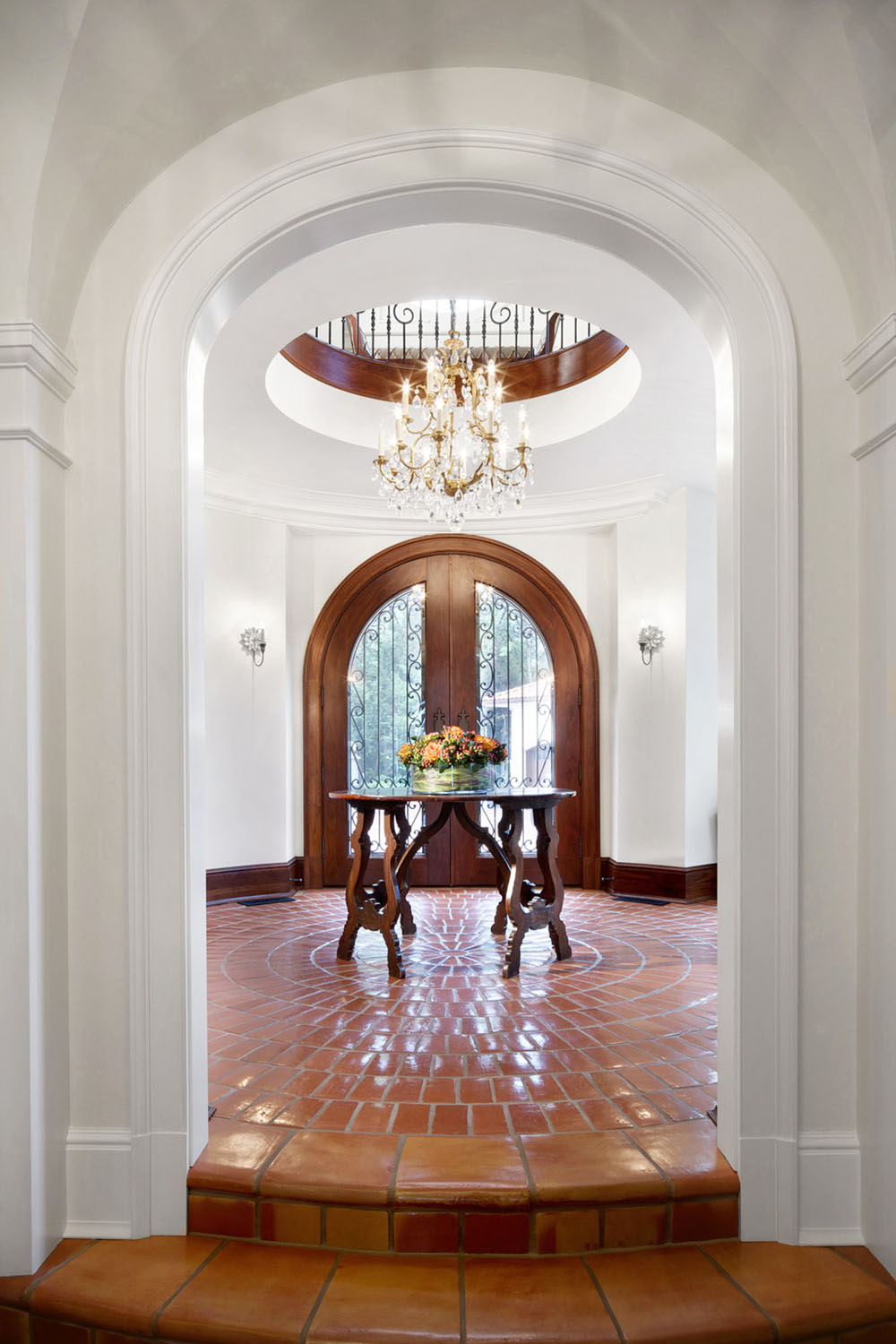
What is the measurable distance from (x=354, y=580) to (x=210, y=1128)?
16.7 feet

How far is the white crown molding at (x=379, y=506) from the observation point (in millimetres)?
6516

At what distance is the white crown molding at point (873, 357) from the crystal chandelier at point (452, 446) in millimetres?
2400

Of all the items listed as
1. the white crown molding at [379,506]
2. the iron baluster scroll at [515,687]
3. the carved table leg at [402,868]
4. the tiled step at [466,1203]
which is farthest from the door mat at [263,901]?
the tiled step at [466,1203]

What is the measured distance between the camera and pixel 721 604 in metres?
2.54

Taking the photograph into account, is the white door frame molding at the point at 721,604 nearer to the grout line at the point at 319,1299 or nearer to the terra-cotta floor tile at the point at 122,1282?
the terra-cotta floor tile at the point at 122,1282

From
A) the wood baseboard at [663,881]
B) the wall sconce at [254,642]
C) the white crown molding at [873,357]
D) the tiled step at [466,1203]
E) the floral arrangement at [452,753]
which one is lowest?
the wood baseboard at [663,881]

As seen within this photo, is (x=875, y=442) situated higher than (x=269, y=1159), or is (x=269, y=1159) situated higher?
(x=875, y=442)

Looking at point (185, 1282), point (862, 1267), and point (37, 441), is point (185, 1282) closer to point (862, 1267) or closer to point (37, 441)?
point (862, 1267)

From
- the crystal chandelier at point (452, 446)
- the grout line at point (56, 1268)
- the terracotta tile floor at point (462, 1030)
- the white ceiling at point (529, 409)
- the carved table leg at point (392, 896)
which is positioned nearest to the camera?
the grout line at point (56, 1268)

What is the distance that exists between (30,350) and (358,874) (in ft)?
10.3

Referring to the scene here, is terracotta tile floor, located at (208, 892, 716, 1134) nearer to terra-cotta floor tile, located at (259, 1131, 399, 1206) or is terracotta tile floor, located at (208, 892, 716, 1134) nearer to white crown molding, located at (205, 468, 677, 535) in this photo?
terra-cotta floor tile, located at (259, 1131, 399, 1206)

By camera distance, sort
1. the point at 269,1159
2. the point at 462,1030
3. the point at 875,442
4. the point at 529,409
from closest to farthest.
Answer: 1. the point at 875,442
2. the point at 269,1159
3. the point at 462,1030
4. the point at 529,409

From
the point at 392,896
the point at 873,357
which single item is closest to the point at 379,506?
the point at 392,896

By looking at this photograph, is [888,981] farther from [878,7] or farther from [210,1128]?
[878,7]
